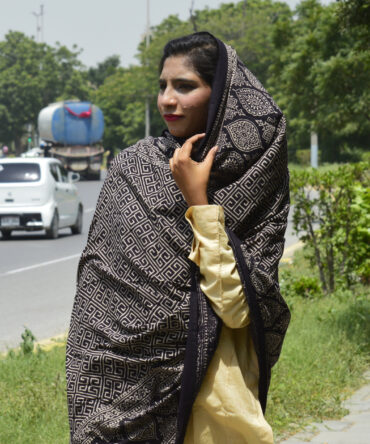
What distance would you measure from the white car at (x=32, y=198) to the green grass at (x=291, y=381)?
12.0 meters

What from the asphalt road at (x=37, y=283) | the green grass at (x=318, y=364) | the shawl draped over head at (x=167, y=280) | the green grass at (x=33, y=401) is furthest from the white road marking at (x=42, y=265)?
the shawl draped over head at (x=167, y=280)

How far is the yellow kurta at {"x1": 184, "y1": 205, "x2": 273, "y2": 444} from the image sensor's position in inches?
101

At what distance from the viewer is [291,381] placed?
5707 millimetres

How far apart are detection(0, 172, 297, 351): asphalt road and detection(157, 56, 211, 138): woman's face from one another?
5679mm

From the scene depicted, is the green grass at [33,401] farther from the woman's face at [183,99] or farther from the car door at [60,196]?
the car door at [60,196]

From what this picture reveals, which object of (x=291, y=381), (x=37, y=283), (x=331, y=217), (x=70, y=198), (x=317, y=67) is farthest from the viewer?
(x=317, y=67)

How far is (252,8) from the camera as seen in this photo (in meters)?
83.6

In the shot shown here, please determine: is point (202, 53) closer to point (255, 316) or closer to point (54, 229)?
point (255, 316)

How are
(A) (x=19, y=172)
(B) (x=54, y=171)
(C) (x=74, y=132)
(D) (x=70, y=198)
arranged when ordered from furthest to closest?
(C) (x=74, y=132) → (D) (x=70, y=198) → (B) (x=54, y=171) → (A) (x=19, y=172)

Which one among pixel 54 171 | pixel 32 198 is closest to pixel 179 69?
pixel 32 198

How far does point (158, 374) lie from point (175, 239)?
375 mm

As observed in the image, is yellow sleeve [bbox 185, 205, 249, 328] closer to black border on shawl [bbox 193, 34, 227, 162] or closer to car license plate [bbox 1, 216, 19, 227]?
black border on shawl [bbox 193, 34, 227, 162]

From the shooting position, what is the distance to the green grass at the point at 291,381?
501 cm

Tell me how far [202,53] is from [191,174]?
39 cm
